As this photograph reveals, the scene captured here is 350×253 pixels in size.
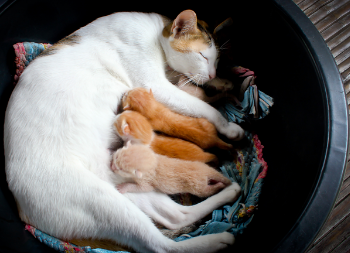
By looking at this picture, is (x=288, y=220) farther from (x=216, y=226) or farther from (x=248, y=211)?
(x=216, y=226)

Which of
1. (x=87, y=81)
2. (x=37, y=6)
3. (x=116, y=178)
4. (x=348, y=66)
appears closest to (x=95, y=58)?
(x=87, y=81)

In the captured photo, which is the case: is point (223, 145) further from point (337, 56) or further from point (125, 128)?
point (337, 56)

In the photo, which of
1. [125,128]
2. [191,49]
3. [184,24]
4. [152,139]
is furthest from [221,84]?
[125,128]

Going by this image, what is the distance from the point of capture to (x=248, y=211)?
116cm

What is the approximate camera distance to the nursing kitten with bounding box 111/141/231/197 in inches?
41.8

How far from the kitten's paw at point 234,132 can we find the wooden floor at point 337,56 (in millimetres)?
616

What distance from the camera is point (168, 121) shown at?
4.01 ft

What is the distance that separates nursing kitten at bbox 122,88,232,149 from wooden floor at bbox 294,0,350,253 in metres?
0.75

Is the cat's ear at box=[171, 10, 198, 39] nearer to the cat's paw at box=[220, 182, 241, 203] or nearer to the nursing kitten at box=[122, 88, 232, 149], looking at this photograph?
the nursing kitten at box=[122, 88, 232, 149]

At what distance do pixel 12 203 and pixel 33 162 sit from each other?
270 mm

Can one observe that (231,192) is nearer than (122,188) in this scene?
No

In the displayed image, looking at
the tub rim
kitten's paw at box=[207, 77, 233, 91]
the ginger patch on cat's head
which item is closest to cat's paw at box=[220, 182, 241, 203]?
the tub rim

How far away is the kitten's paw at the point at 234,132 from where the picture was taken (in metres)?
1.34

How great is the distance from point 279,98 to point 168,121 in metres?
0.61
